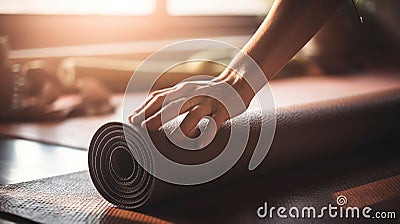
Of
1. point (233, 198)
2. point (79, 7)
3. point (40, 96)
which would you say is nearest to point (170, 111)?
point (233, 198)

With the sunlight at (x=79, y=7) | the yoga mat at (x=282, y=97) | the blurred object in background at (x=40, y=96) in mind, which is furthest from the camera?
the sunlight at (x=79, y=7)

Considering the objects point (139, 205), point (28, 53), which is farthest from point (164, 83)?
point (139, 205)

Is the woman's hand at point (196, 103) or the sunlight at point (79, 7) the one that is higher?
the sunlight at point (79, 7)

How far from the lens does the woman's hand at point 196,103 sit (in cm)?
85

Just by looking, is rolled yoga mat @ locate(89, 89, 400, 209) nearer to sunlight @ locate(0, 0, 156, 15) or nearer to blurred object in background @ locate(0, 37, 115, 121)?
blurred object in background @ locate(0, 37, 115, 121)

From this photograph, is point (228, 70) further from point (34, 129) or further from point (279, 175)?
point (34, 129)

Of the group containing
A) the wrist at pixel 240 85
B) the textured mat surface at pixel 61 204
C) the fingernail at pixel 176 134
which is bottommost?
the textured mat surface at pixel 61 204

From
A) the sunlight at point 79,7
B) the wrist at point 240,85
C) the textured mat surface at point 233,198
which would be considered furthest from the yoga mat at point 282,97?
the sunlight at point 79,7

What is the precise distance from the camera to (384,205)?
89 cm

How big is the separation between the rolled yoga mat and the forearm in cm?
10

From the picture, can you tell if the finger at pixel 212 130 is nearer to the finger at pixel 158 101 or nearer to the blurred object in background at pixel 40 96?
the finger at pixel 158 101

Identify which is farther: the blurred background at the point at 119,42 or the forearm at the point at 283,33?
the blurred background at the point at 119,42

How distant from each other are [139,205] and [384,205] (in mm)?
343

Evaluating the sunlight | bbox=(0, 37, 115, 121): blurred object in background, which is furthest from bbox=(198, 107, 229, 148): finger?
the sunlight
